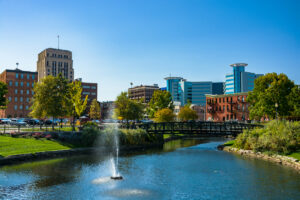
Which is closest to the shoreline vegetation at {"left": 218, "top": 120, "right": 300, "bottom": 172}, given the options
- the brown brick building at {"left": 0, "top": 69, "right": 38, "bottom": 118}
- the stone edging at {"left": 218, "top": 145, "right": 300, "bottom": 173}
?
the stone edging at {"left": 218, "top": 145, "right": 300, "bottom": 173}

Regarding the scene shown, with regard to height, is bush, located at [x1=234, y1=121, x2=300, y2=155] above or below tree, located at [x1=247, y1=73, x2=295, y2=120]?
below

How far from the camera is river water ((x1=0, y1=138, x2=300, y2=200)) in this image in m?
23.6

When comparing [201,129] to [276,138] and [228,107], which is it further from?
[228,107]

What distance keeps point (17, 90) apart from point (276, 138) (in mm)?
119919

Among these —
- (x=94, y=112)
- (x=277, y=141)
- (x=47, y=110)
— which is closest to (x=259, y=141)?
(x=277, y=141)

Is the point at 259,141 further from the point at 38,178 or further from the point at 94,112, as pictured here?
the point at 94,112

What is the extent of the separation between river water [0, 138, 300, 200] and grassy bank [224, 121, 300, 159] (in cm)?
490

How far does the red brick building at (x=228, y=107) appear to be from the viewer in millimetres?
107125

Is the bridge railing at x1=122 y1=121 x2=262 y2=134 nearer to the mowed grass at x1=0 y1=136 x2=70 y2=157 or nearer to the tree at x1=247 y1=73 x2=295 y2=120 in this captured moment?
the tree at x1=247 y1=73 x2=295 y2=120

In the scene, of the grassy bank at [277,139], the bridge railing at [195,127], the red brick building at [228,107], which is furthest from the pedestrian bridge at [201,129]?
the red brick building at [228,107]

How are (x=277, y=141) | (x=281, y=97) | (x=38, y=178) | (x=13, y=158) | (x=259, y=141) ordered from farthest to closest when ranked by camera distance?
(x=281, y=97), (x=259, y=141), (x=277, y=141), (x=13, y=158), (x=38, y=178)

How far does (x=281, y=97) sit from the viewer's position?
6844 cm

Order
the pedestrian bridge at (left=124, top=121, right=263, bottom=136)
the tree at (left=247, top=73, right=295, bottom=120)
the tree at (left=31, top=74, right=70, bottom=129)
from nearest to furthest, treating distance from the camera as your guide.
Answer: the tree at (left=31, top=74, right=70, bottom=129) → the pedestrian bridge at (left=124, top=121, right=263, bottom=136) → the tree at (left=247, top=73, right=295, bottom=120)

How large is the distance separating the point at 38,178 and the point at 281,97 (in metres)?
58.8
